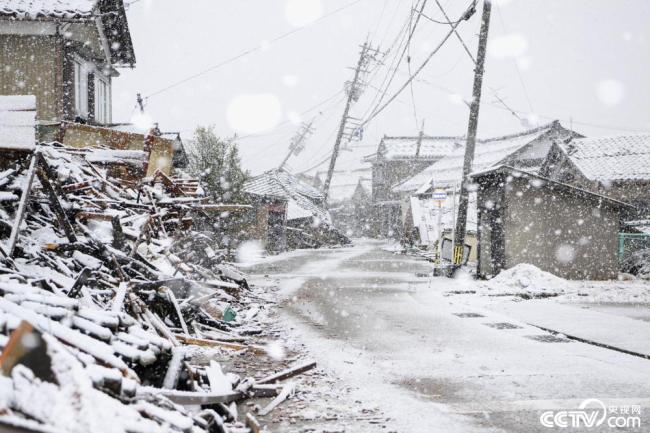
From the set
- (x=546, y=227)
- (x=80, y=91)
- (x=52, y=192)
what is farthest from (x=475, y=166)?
(x=52, y=192)

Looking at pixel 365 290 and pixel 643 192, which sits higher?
pixel 643 192

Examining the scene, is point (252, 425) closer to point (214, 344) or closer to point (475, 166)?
point (214, 344)

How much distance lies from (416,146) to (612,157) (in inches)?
1298

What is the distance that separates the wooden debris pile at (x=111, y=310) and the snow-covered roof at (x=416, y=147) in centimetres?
4863

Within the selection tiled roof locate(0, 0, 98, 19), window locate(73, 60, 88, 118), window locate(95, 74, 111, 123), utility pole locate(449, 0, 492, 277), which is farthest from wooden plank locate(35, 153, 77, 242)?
utility pole locate(449, 0, 492, 277)

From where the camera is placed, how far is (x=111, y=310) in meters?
5.96

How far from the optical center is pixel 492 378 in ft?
18.7

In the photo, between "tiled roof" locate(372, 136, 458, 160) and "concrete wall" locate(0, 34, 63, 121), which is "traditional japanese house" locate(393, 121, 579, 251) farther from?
"concrete wall" locate(0, 34, 63, 121)

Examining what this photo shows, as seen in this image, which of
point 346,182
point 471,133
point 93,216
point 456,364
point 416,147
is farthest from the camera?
point 346,182

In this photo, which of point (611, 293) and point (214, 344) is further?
point (611, 293)

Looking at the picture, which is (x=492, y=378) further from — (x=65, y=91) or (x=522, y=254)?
(x=65, y=91)

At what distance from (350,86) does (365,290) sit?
25719mm

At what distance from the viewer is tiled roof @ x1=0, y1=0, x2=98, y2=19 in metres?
12.4

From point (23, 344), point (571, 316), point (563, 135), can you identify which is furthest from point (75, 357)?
point (563, 135)
